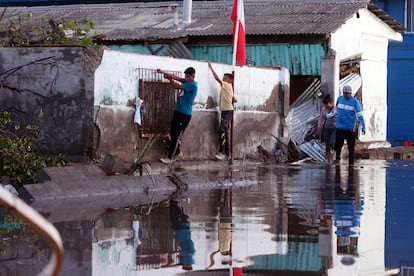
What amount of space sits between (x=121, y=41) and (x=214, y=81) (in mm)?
8253

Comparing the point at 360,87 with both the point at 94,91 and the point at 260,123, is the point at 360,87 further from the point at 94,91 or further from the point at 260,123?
the point at 94,91

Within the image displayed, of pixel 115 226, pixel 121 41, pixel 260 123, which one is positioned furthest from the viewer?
pixel 121 41

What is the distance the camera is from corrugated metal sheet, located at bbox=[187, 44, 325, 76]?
2833 cm

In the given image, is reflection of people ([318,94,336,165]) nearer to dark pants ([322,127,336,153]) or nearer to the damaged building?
dark pants ([322,127,336,153])

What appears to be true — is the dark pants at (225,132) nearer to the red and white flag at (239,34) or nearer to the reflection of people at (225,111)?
the reflection of people at (225,111)

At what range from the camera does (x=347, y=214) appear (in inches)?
443

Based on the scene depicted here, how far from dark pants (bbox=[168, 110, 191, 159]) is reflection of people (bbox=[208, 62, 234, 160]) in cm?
215

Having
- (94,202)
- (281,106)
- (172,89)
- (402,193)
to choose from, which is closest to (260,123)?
(281,106)

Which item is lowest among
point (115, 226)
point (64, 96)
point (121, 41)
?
point (115, 226)

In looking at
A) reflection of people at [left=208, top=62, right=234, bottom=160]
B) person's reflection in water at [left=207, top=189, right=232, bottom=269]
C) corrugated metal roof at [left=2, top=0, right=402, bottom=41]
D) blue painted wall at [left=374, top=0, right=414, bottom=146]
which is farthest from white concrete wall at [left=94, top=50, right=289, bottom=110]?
blue painted wall at [left=374, top=0, right=414, bottom=146]

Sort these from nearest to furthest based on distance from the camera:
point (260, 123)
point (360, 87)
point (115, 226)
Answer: point (115, 226) < point (260, 123) < point (360, 87)

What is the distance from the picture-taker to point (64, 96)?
1645 centimetres

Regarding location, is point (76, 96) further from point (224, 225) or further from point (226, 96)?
point (224, 225)

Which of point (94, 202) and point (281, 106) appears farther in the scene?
point (281, 106)
